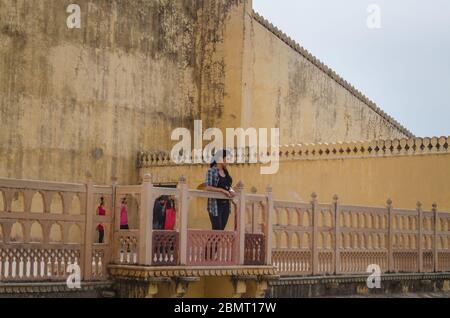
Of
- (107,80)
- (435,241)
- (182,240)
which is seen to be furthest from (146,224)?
(107,80)

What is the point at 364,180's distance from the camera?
1800 centimetres

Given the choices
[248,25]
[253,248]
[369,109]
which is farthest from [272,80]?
[253,248]

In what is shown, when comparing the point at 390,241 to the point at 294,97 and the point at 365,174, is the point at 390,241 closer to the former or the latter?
the point at 365,174

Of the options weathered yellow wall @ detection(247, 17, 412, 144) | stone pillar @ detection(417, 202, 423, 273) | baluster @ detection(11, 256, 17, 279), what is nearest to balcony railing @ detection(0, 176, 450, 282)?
baluster @ detection(11, 256, 17, 279)

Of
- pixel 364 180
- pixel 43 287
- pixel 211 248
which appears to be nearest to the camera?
pixel 43 287

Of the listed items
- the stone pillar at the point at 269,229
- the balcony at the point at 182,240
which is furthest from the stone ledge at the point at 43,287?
the stone pillar at the point at 269,229

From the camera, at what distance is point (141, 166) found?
21672 mm

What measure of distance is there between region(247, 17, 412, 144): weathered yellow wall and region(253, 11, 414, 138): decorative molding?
0.13 feet

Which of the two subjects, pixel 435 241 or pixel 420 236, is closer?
pixel 420 236

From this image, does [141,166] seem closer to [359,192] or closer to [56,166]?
[56,166]

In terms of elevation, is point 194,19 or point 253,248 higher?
point 194,19

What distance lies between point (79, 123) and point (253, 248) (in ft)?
32.7

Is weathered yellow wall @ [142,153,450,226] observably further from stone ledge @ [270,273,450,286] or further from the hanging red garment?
the hanging red garment

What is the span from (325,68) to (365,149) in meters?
7.15
